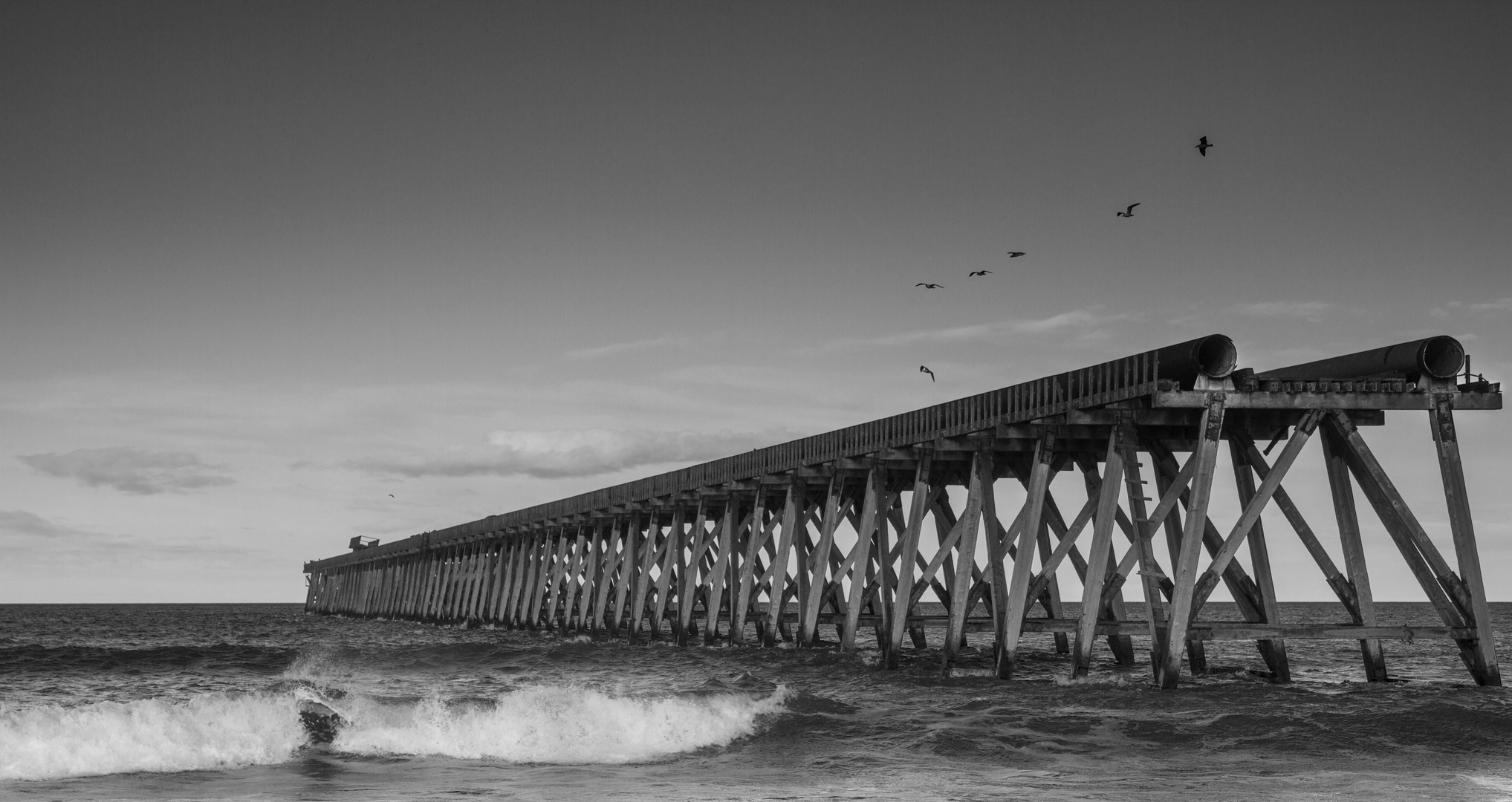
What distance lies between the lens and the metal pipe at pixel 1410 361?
19984 mm

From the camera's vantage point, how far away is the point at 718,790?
12750mm

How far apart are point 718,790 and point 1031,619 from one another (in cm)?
1190

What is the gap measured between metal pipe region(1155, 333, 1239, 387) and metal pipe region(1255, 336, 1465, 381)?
107 cm

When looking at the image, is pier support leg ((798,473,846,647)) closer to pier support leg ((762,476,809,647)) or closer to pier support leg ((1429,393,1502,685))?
pier support leg ((762,476,809,647))

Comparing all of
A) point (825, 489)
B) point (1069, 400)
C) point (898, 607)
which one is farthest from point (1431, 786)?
point (825, 489)

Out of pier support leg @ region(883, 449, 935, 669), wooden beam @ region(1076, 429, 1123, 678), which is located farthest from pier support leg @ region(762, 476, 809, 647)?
wooden beam @ region(1076, 429, 1123, 678)

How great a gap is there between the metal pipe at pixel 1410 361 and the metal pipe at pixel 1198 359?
3.52ft

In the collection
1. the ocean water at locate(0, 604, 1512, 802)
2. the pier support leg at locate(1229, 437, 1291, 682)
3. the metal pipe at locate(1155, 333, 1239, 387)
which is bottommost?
the ocean water at locate(0, 604, 1512, 802)

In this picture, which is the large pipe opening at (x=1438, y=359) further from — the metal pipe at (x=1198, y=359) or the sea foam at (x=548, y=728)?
the sea foam at (x=548, y=728)

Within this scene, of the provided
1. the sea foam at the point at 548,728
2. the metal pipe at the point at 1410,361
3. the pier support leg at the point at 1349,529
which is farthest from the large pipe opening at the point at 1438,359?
the sea foam at the point at 548,728

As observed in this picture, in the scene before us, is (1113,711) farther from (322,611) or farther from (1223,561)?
(322,611)

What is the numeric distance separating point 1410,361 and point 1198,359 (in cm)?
325

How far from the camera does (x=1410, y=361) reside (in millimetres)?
20062

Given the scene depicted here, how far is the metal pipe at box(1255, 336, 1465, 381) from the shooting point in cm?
1998
